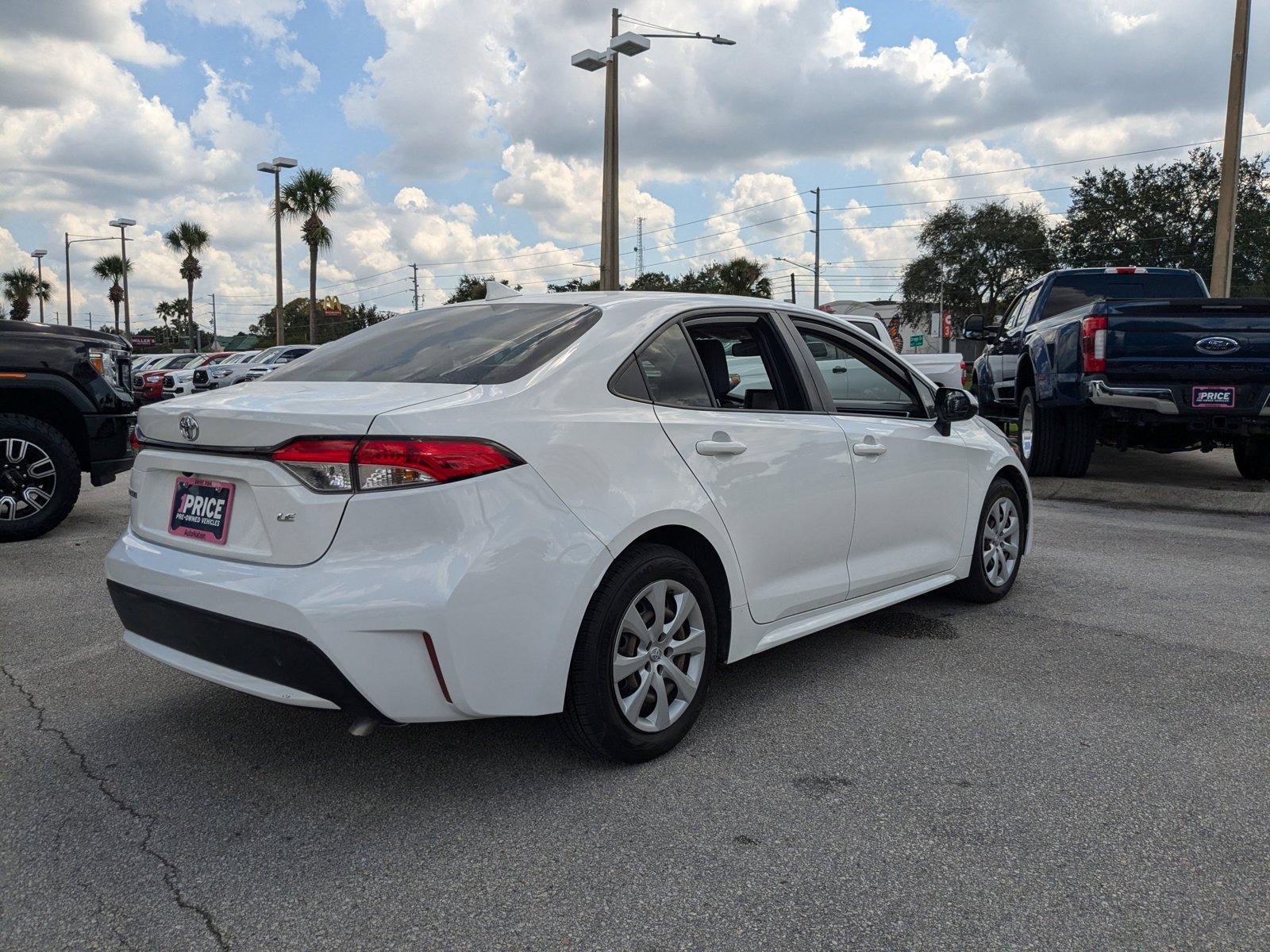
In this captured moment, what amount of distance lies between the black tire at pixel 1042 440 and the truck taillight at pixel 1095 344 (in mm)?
1253

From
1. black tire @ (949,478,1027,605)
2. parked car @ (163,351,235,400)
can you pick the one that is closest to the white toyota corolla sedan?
black tire @ (949,478,1027,605)

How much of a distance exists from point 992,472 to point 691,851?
306 centimetres

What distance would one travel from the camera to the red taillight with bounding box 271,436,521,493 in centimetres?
276

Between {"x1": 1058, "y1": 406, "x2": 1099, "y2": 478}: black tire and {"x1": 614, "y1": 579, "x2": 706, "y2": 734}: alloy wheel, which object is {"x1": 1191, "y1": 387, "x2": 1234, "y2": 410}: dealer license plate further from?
{"x1": 614, "y1": 579, "x2": 706, "y2": 734}: alloy wheel

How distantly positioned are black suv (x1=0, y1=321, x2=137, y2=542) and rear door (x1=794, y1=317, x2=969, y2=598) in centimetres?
529

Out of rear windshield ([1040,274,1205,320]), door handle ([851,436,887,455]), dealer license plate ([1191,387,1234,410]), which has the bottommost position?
door handle ([851,436,887,455])

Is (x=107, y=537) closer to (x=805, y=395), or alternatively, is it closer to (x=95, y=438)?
(x=95, y=438)

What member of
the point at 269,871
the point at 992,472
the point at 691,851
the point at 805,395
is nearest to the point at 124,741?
the point at 269,871

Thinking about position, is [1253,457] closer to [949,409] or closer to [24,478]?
[949,409]

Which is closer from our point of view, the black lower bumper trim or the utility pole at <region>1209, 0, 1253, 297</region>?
the black lower bumper trim

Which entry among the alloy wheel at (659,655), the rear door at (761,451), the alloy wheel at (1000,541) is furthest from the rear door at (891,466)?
the alloy wheel at (659,655)

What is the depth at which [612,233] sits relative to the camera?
54.3ft

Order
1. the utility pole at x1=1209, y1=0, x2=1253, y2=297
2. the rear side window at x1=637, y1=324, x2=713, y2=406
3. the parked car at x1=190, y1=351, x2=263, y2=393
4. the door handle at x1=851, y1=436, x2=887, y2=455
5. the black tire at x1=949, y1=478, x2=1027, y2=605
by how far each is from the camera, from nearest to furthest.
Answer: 1. the rear side window at x1=637, y1=324, x2=713, y2=406
2. the door handle at x1=851, y1=436, x2=887, y2=455
3. the black tire at x1=949, y1=478, x2=1027, y2=605
4. the utility pole at x1=1209, y1=0, x2=1253, y2=297
5. the parked car at x1=190, y1=351, x2=263, y2=393

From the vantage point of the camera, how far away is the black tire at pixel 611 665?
3010 millimetres
